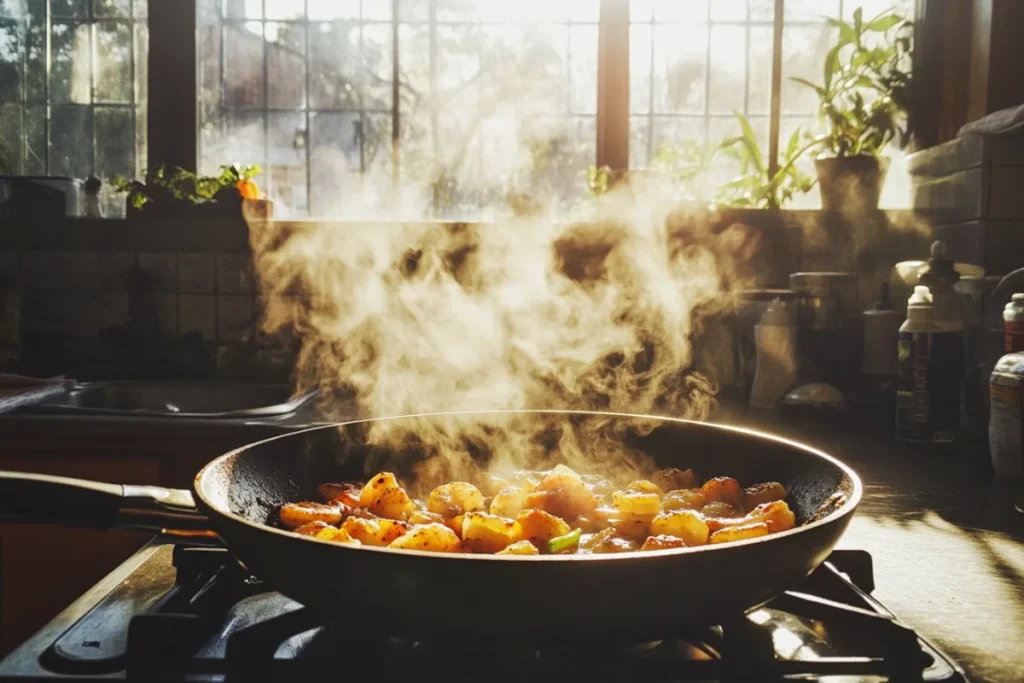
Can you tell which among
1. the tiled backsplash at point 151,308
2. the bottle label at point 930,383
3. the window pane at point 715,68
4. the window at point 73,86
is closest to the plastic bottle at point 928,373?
the bottle label at point 930,383

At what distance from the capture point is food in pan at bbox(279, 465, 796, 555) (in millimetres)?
820

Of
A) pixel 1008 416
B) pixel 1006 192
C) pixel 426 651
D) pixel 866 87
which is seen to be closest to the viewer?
pixel 426 651

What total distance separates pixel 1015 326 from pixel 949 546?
0.64 meters

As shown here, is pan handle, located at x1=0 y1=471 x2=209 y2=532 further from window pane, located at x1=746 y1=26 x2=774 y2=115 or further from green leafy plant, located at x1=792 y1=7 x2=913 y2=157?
window pane, located at x1=746 y1=26 x2=774 y2=115

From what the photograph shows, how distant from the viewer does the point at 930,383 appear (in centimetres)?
178

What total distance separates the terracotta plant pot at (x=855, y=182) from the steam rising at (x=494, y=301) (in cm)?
39

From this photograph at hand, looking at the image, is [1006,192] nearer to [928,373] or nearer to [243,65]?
[928,373]

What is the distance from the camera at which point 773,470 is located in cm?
108

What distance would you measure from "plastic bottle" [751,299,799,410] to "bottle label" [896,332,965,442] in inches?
18.9

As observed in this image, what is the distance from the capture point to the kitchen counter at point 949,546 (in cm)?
77

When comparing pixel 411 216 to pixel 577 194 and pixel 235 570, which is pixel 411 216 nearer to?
pixel 577 194

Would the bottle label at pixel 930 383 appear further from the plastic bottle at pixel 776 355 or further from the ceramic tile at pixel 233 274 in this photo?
the ceramic tile at pixel 233 274

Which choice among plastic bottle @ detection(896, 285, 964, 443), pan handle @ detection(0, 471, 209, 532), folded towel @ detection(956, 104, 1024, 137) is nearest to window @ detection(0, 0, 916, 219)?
folded towel @ detection(956, 104, 1024, 137)

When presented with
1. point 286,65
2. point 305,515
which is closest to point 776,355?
point 305,515
